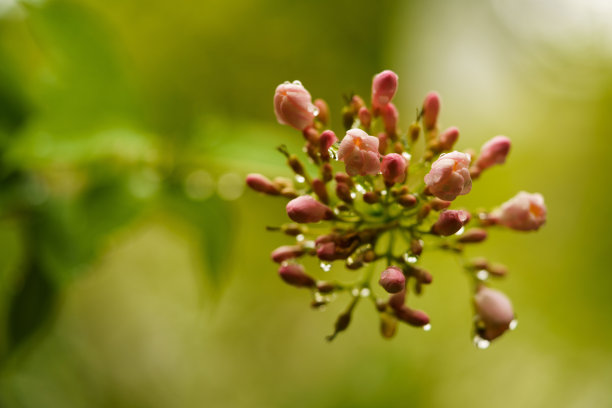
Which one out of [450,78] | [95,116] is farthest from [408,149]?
[450,78]

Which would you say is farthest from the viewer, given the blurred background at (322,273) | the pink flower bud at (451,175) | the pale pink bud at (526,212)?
the blurred background at (322,273)

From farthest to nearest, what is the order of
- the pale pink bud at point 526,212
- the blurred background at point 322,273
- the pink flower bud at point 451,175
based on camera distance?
the blurred background at point 322,273
the pale pink bud at point 526,212
the pink flower bud at point 451,175

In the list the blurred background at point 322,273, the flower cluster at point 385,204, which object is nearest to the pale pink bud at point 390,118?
the flower cluster at point 385,204

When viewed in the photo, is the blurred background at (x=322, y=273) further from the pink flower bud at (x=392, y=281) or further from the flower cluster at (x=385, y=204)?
the pink flower bud at (x=392, y=281)

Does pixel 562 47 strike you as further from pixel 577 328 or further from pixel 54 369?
A: pixel 54 369

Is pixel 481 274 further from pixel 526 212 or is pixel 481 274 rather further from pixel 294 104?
pixel 294 104

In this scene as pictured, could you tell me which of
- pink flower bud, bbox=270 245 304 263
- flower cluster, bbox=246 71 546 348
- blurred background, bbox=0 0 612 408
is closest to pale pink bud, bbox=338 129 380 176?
flower cluster, bbox=246 71 546 348
